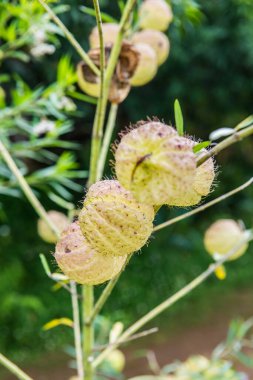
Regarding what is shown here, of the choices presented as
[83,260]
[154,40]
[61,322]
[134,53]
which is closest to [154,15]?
[154,40]

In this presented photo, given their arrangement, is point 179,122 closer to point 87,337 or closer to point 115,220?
point 115,220

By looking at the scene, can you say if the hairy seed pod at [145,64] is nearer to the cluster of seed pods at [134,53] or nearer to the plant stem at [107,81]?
the cluster of seed pods at [134,53]

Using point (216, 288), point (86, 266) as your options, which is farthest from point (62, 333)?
point (86, 266)

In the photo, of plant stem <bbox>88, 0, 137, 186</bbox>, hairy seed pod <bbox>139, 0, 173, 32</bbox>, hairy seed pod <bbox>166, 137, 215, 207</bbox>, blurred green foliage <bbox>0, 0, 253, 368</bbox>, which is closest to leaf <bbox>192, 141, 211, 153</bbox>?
hairy seed pod <bbox>166, 137, 215, 207</bbox>

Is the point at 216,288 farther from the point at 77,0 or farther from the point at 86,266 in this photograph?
the point at 86,266

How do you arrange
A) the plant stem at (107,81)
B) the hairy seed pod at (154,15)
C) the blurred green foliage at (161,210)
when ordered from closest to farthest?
1. the plant stem at (107,81)
2. the hairy seed pod at (154,15)
3. the blurred green foliage at (161,210)

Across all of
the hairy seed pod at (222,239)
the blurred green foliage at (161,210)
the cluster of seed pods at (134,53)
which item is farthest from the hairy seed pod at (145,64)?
the blurred green foliage at (161,210)
